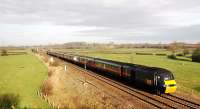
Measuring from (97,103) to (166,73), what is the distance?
7.62 metres

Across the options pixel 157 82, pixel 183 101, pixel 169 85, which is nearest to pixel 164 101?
pixel 183 101

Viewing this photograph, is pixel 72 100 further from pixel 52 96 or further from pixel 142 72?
pixel 142 72

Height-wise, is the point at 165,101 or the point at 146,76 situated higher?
the point at 146,76

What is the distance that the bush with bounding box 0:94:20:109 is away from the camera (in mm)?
24375

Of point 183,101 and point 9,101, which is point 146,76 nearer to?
point 183,101

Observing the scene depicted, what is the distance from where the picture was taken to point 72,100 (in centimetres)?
2614

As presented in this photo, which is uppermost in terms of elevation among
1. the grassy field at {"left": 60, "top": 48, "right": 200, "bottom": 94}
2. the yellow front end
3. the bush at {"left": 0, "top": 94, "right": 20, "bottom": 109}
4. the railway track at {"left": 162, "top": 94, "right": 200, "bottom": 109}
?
the yellow front end

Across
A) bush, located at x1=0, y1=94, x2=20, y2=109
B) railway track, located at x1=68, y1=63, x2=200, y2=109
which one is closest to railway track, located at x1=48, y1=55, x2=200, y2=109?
railway track, located at x1=68, y1=63, x2=200, y2=109

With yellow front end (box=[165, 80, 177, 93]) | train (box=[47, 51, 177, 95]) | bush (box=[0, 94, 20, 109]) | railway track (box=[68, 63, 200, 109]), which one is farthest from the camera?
train (box=[47, 51, 177, 95])

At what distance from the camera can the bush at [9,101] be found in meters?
24.4

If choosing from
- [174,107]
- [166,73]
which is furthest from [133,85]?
[174,107]

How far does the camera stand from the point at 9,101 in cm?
2711

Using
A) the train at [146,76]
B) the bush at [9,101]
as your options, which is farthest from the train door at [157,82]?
the bush at [9,101]

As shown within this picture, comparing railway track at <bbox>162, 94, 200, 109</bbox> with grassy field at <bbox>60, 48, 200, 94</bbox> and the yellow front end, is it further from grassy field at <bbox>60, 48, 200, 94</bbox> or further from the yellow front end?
grassy field at <bbox>60, 48, 200, 94</bbox>
